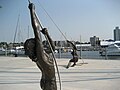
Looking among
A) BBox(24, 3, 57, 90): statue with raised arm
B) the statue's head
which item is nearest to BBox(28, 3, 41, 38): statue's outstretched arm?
BBox(24, 3, 57, 90): statue with raised arm

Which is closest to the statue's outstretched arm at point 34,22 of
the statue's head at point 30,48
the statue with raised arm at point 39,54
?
the statue with raised arm at point 39,54

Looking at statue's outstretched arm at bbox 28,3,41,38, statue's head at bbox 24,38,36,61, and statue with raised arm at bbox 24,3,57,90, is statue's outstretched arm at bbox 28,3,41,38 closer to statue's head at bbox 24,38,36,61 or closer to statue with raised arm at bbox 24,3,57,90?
statue with raised arm at bbox 24,3,57,90

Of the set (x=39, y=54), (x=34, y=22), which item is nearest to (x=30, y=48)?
(x=39, y=54)

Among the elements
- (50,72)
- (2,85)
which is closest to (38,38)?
(50,72)

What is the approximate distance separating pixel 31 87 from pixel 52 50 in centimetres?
400

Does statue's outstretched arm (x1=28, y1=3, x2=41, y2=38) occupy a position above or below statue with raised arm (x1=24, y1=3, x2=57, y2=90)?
above

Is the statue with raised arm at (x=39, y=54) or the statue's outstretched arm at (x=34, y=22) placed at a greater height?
the statue's outstretched arm at (x=34, y=22)

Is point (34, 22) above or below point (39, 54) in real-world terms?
above

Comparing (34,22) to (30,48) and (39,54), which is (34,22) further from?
(39,54)

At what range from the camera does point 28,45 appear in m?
5.34

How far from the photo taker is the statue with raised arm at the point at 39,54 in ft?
17.5

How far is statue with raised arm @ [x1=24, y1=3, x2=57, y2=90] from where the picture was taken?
5344 mm

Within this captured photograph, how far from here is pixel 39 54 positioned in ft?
17.5

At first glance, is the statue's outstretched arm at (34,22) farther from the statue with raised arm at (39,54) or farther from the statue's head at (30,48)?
the statue's head at (30,48)
